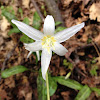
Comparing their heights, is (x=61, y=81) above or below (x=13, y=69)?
below

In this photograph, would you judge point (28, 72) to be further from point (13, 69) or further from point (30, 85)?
point (13, 69)

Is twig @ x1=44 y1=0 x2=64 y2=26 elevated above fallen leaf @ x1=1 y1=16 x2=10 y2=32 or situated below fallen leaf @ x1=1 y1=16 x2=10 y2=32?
above

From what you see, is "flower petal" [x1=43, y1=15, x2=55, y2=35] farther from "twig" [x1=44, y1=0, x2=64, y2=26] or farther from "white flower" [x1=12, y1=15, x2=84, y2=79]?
→ "twig" [x1=44, y1=0, x2=64, y2=26]

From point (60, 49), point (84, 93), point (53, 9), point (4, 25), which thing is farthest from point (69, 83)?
point (4, 25)

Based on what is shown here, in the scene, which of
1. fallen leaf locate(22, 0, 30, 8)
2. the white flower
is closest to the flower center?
the white flower

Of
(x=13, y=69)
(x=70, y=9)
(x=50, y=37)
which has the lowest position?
(x=13, y=69)

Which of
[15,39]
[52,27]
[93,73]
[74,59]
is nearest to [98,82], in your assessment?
[93,73]

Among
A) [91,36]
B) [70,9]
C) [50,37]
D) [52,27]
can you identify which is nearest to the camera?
[52,27]

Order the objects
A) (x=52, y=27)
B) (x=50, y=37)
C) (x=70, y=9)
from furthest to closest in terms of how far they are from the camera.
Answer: (x=70, y=9), (x=50, y=37), (x=52, y=27)
